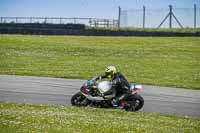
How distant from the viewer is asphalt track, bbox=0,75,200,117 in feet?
52.3

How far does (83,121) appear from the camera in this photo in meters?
11.0

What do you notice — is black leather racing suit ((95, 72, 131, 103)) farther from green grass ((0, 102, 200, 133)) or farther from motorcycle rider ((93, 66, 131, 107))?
green grass ((0, 102, 200, 133))

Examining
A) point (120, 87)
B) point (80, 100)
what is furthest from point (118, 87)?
point (80, 100)

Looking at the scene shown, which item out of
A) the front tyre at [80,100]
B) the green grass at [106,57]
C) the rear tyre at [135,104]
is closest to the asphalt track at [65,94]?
the rear tyre at [135,104]

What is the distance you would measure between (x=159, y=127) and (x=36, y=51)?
86.8 ft

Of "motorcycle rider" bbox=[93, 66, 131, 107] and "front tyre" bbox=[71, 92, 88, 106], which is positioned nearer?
"motorcycle rider" bbox=[93, 66, 131, 107]

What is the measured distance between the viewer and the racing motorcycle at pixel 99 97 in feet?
49.5

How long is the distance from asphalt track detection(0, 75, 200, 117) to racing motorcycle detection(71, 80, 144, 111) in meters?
0.48

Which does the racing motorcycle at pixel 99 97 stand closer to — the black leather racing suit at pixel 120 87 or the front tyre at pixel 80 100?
the front tyre at pixel 80 100

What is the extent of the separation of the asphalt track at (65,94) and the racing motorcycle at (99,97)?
48cm

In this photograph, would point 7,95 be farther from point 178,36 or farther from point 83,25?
point 83,25

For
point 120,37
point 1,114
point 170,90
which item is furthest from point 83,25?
point 1,114

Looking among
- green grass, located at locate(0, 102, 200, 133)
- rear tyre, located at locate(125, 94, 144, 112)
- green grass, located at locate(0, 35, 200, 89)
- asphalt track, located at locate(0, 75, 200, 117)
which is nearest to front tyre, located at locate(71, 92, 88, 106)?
asphalt track, located at locate(0, 75, 200, 117)

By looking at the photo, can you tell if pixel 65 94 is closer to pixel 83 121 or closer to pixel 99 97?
pixel 99 97
